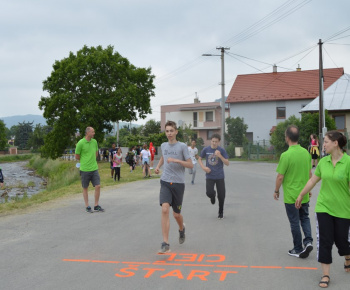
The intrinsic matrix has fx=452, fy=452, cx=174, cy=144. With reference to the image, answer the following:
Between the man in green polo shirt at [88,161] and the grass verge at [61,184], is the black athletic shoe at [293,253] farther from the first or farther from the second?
the grass verge at [61,184]

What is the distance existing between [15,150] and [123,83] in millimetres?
75888

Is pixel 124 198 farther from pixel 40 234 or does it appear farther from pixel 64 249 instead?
pixel 64 249

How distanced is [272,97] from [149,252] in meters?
47.4

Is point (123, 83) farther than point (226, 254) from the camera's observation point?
Yes

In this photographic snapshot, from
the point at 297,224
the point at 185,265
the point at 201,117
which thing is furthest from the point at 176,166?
the point at 201,117

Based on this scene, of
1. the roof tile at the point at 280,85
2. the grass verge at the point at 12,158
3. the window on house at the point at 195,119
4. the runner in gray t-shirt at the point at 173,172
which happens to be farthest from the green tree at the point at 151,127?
the runner in gray t-shirt at the point at 173,172

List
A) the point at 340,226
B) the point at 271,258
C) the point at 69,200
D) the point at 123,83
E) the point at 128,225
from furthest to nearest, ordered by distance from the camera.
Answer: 1. the point at 123,83
2. the point at 69,200
3. the point at 128,225
4. the point at 271,258
5. the point at 340,226

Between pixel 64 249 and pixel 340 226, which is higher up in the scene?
pixel 340 226

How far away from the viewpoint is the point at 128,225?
344 inches

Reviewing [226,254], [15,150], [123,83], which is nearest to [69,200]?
[226,254]

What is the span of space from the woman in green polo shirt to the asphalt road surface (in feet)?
1.20

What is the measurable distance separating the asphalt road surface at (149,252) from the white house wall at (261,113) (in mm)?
42526

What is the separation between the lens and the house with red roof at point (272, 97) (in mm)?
51438

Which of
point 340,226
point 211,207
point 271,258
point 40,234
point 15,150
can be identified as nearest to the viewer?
point 340,226
